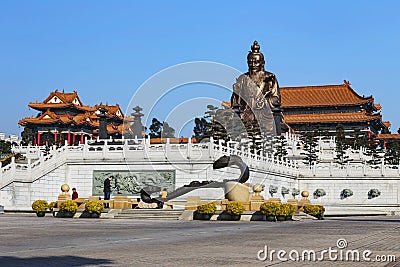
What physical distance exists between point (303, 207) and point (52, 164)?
60.8ft

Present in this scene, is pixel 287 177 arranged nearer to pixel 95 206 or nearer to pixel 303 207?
pixel 303 207

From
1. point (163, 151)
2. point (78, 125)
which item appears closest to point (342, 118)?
point (78, 125)

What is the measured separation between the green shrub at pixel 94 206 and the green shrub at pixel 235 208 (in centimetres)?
519

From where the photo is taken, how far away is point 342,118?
282 ft

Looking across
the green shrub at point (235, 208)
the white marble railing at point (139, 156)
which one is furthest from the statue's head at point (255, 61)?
the green shrub at point (235, 208)

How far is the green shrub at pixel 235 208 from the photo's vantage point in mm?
24658

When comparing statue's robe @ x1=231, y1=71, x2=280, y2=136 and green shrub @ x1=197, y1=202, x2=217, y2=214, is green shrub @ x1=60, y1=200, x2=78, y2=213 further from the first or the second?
statue's robe @ x1=231, y1=71, x2=280, y2=136

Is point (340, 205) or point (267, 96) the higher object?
point (267, 96)

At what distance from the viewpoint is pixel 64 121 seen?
83.4m

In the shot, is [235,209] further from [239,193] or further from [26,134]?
[26,134]

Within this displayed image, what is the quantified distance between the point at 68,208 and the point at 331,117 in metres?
65.8

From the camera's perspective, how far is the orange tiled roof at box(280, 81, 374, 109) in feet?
295

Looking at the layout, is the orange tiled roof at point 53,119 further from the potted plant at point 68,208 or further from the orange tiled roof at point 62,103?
the potted plant at point 68,208

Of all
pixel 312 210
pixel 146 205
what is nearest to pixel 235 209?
pixel 312 210
